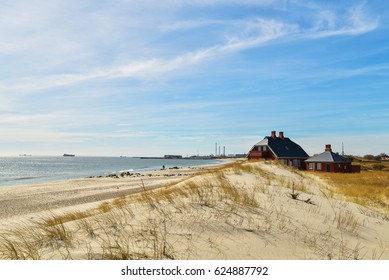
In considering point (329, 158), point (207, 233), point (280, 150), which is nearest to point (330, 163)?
point (329, 158)

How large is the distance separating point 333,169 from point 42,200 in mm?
→ 41854

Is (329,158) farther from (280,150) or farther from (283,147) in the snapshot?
(283,147)

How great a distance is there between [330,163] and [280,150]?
8452 millimetres

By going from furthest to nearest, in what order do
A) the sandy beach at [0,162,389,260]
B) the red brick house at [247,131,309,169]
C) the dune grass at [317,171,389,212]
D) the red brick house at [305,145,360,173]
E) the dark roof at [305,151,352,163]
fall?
1. the red brick house at [247,131,309,169]
2. the dark roof at [305,151,352,163]
3. the red brick house at [305,145,360,173]
4. the dune grass at [317,171,389,212]
5. the sandy beach at [0,162,389,260]

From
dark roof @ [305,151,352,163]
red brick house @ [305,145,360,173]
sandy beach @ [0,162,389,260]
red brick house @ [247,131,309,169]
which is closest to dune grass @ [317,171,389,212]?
sandy beach @ [0,162,389,260]

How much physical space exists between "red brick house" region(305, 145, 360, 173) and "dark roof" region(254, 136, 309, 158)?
13.7 feet

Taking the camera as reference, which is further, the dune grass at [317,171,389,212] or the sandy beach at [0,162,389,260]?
the dune grass at [317,171,389,212]

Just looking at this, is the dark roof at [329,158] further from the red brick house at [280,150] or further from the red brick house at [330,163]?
the red brick house at [280,150]

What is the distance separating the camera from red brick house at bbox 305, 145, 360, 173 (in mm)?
50031

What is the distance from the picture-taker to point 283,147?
5625cm

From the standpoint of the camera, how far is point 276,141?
56.9 meters

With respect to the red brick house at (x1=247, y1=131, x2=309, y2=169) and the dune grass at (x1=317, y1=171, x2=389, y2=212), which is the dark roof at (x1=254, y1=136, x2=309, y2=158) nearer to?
the red brick house at (x1=247, y1=131, x2=309, y2=169)

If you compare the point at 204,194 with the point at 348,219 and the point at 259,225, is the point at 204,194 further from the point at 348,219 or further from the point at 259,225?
the point at 348,219

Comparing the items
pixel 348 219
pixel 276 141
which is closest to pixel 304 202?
pixel 348 219
